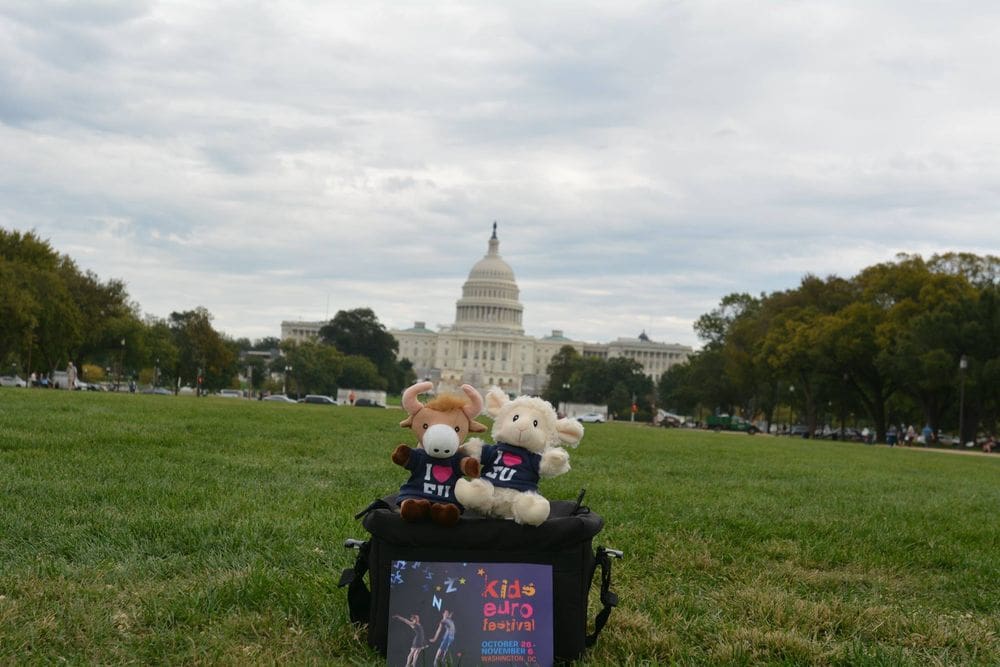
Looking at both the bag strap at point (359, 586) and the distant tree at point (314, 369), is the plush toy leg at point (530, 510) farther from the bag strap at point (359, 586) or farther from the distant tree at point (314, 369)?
the distant tree at point (314, 369)

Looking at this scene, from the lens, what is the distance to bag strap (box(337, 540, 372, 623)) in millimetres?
4195

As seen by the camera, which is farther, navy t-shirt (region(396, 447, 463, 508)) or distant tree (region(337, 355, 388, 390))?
distant tree (region(337, 355, 388, 390))

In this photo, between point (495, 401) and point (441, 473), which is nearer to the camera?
point (441, 473)

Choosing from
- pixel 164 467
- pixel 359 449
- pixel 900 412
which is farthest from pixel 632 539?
pixel 900 412

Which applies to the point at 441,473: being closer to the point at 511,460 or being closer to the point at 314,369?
the point at 511,460

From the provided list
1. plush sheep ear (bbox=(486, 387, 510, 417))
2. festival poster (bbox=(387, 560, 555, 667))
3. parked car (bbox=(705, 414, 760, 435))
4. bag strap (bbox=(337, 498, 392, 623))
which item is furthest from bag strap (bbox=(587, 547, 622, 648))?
parked car (bbox=(705, 414, 760, 435))

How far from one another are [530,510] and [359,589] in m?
0.80

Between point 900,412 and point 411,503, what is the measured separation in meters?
64.9

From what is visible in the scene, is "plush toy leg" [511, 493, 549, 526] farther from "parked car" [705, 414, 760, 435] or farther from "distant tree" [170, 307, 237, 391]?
"distant tree" [170, 307, 237, 391]

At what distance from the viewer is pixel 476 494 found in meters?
4.18

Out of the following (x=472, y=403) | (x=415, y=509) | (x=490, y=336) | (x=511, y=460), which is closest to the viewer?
(x=415, y=509)

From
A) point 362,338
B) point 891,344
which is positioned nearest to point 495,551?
point 891,344

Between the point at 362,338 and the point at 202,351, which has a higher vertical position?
the point at 362,338

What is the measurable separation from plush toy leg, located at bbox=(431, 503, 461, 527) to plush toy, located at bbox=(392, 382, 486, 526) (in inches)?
1.9
